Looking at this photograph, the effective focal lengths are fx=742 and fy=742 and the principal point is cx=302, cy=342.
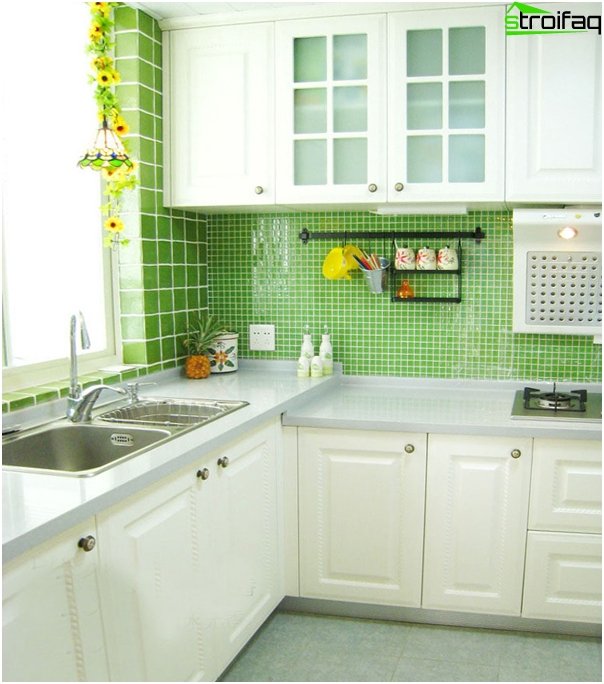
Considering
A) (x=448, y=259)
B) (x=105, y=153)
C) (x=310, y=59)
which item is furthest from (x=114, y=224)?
(x=448, y=259)

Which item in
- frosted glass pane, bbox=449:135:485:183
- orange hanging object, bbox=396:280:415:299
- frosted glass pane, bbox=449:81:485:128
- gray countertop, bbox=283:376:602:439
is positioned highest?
frosted glass pane, bbox=449:81:485:128

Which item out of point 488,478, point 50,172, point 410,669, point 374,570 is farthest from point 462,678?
point 50,172

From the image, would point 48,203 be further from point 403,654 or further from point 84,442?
point 403,654

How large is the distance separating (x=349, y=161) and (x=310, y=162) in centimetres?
15

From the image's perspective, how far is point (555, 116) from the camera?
8.31 ft

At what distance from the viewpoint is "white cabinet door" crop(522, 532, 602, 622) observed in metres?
2.40

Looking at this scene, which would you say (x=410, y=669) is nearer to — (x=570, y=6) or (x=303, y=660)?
(x=303, y=660)

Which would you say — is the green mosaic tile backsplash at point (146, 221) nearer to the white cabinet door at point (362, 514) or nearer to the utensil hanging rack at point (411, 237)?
the utensil hanging rack at point (411, 237)

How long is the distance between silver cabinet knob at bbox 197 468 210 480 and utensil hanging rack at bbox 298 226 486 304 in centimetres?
132

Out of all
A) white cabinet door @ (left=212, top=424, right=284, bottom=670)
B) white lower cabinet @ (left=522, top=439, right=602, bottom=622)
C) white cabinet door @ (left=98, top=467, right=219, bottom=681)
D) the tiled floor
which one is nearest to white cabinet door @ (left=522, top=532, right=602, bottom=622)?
white lower cabinet @ (left=522, top=439, right=602, bottom=622)

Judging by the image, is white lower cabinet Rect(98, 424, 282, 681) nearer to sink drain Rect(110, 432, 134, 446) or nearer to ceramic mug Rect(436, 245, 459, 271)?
sink drain Rect(110, 432, 134, 446)

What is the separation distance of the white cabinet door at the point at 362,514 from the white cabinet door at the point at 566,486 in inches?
14.7

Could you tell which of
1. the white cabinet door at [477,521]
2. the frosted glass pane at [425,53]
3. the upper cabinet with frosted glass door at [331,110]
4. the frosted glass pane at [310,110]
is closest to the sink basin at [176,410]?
the white cabinet door at [477,521]

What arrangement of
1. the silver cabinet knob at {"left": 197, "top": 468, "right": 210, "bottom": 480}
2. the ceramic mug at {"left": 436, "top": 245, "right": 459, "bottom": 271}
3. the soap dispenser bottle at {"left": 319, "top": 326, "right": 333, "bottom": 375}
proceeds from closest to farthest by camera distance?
the silver cabinet knob at {"left": 197, "top": 468, "right": 210, "bottom": 480} < the ceramic mug at {"left": 436, "top": 245, "right": 459, "bottom": 271} < the soap dispenser bottle at {"left": 319, "top": 326, "right": 333, "bottom": 375}
